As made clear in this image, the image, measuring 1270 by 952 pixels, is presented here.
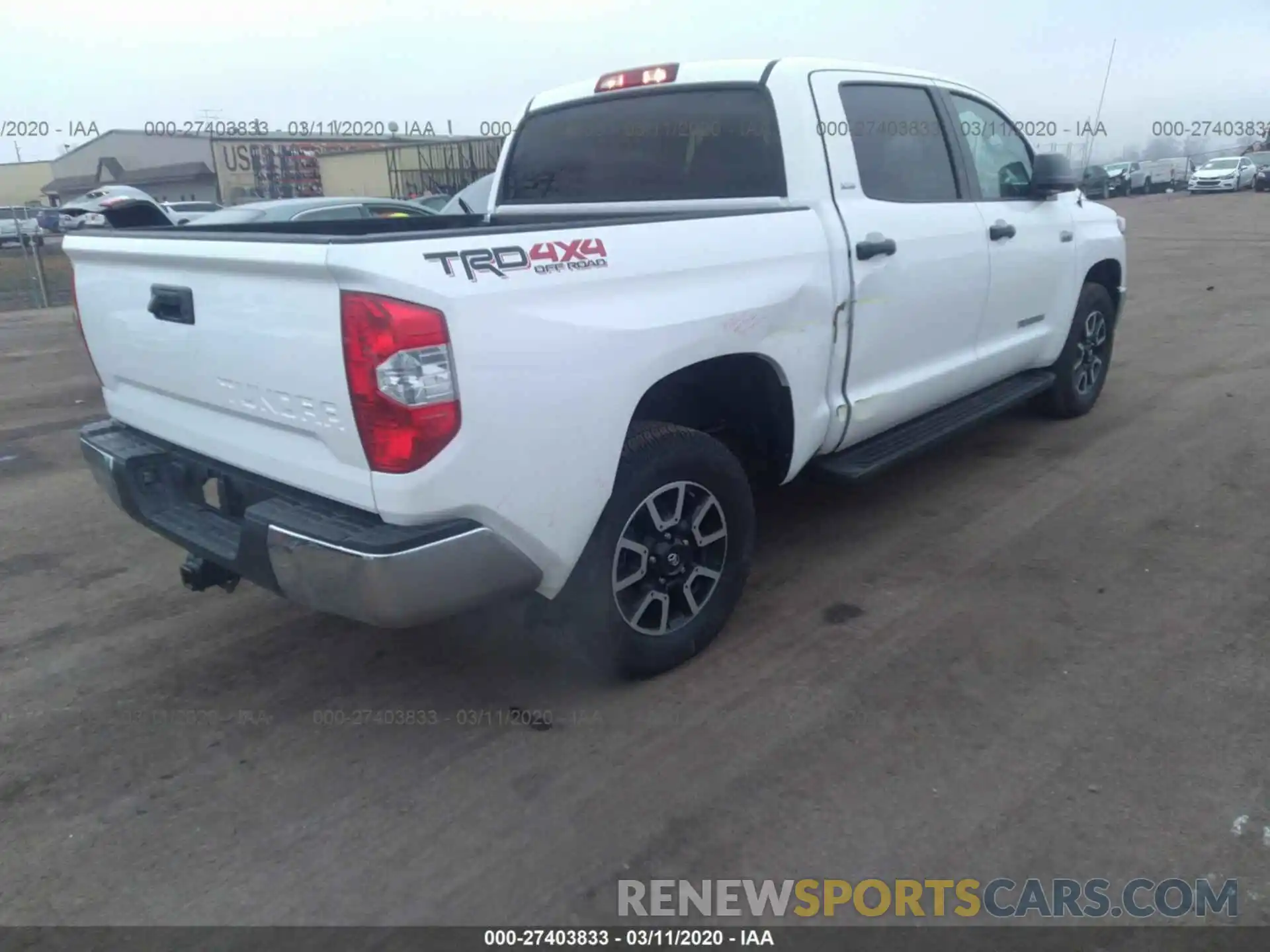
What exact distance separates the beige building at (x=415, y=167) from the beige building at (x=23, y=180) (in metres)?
33.0

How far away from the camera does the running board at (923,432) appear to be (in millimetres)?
4059

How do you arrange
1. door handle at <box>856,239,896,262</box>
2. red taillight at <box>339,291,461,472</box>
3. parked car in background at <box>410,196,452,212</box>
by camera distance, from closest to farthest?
red taillight at <box>339,291,461,472</box> → door handle at <box>856,239,896,262</box> → parked car in background at <box>410,196,452,212</box>

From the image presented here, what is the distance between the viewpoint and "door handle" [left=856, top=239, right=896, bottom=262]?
384cm

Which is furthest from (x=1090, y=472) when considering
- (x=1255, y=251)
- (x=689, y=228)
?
(x=1255, y=251)

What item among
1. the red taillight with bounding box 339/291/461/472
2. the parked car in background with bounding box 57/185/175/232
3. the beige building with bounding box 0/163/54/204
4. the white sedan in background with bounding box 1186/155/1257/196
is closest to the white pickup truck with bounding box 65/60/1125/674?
the red taillight with bounding box 339/291/461/472

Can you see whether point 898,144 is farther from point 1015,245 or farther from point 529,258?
point 529,258

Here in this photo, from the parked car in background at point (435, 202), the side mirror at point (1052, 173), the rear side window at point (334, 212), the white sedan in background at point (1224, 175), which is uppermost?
the side mirror at point (1052, 173)

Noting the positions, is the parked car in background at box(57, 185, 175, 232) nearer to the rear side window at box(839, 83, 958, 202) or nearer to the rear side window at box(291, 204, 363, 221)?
the rear side window at box(839, 83, 958, 202)

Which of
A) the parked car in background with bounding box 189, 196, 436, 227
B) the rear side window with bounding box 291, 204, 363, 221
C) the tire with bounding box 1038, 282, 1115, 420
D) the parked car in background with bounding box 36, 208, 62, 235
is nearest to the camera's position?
the tire with bounding box 1038, 282, 1115, 420

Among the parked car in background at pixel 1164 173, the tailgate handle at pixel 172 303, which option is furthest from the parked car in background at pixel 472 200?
the parked car in background at pixel 1164 173

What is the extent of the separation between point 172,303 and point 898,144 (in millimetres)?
2993

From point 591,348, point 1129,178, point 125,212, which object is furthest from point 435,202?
point 1129,178

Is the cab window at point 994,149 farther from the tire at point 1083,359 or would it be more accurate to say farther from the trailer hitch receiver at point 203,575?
the trailer hitch receiver at point 203,575

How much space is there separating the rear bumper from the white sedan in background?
1504 inches
